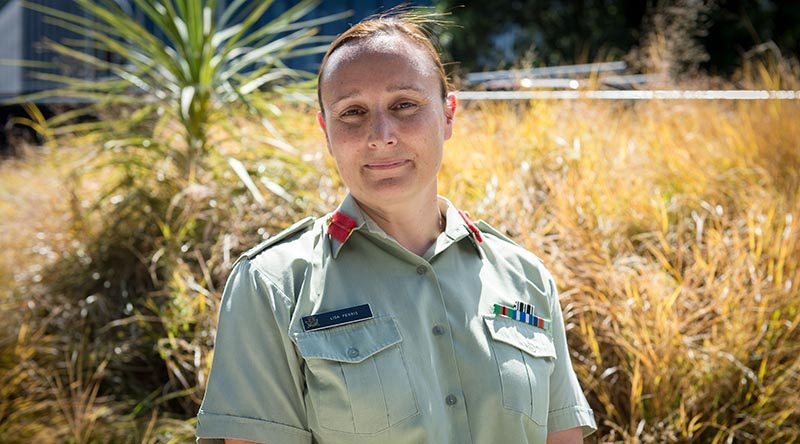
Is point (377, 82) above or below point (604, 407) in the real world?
above

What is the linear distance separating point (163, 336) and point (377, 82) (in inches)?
99.2

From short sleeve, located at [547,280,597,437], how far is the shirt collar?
280 millimetres

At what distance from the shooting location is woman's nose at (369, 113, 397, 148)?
2000 millimetres

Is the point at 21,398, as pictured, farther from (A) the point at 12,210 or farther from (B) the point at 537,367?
(B) the point at 537,367

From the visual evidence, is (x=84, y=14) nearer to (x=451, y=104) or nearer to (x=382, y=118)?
(x=451, y=104)

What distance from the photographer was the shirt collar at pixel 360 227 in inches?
81.3

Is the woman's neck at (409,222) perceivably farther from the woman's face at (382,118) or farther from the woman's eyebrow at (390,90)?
the woman's eyebrow at (390,90)

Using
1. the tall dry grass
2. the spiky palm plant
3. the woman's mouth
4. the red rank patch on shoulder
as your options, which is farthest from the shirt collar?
the spiky palm plant

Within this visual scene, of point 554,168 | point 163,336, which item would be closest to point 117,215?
point 163,336

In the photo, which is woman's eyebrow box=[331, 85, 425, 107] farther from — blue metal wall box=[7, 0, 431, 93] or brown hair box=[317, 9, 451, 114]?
blue metal wall box=[7, 0, 431, 93]

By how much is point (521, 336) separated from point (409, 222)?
357 mm

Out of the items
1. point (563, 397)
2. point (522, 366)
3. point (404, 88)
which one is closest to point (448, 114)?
point (404, 88)

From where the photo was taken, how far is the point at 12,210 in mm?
5734

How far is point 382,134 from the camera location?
2000 millimetres
